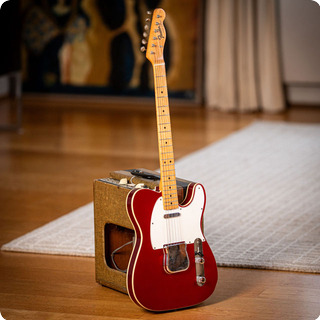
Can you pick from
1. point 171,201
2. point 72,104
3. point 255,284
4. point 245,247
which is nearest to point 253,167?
point 245,247

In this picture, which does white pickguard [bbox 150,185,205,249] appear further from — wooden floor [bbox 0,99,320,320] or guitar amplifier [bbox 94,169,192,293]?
wooden floor [bbox 0,99,320,320]

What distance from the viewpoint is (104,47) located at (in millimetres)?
5785

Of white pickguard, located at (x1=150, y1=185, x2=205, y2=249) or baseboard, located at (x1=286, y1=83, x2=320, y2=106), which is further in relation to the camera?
baseboard, located at (x1=286, y1=83, x2=320, y2=106)

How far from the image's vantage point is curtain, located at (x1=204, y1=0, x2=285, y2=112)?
5.29 metres

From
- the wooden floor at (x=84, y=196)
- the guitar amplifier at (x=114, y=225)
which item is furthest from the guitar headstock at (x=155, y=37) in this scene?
the wooden floor at (x=84, y=196)

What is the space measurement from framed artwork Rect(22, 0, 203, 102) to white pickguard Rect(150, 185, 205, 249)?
3987mm

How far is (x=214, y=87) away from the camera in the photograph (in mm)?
5516

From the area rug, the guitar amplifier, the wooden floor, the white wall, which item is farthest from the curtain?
the guitar amplifier

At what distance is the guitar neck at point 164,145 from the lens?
167 centimetres

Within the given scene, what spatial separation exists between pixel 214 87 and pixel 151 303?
3.97 m

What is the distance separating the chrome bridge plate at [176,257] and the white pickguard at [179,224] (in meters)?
0.01

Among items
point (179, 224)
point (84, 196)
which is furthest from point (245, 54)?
point (179, 224)

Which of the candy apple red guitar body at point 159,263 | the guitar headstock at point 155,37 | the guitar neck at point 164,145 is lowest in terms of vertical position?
the candy apple red guitar body at point 159,263

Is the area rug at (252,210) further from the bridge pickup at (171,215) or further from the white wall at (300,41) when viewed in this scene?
the white wall at (300,41)
